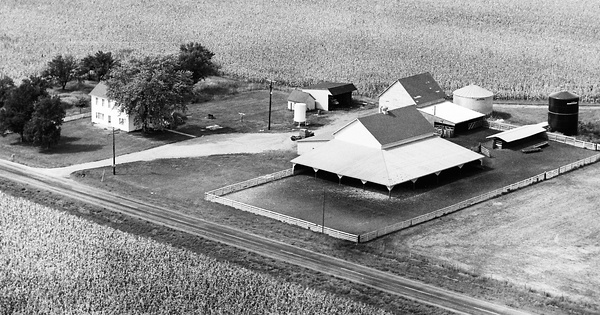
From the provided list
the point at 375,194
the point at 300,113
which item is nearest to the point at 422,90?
the point at 300,113

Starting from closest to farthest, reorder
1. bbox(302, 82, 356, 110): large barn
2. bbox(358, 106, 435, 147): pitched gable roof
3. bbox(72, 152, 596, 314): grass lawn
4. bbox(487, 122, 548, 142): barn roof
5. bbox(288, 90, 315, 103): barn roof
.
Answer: bbox(72, 152, 596, 314): grass lawn → bbox(358, 106, 435, 147): pitched gable roof → bbox(487, 122, 548, 142): barn roof → bbox(288, 90, 315, 103): barn roof → bbox(302, 82, 356, 110): large barn

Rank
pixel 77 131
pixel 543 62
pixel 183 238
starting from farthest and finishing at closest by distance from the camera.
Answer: pixel 543 62 < pixel 77 131 < pixel 183 238

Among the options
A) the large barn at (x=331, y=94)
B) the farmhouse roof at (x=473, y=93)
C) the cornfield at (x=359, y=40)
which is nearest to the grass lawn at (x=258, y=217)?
the large barn at (x=331, y=94)

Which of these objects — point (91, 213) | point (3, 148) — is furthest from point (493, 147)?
point (3, 148)

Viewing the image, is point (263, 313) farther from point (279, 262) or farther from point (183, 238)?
point (183, 238)

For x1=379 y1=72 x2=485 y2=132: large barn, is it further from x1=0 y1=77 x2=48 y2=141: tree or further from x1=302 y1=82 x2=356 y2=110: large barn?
x1=0 y1=77 x2=48 y2=141: tree

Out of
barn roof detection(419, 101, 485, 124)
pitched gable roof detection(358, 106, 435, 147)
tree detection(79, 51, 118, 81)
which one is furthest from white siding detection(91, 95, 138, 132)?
barn roof detection(419, 101, 485, 124)
